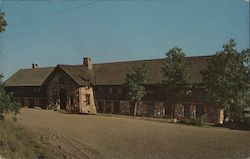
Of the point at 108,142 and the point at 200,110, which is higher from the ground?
the point at 200,110

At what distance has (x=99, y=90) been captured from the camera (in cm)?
1619

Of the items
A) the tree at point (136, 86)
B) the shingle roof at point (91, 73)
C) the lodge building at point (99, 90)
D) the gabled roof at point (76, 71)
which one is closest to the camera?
the shingle roof at point (91, 73)

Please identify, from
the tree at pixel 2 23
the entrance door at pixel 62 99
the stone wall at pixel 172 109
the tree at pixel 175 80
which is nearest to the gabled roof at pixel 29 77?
the entrance door at pixel 62 99

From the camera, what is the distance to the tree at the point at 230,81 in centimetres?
1867

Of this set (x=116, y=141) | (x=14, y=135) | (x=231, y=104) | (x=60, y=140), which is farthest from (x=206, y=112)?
(x=14, y=135)

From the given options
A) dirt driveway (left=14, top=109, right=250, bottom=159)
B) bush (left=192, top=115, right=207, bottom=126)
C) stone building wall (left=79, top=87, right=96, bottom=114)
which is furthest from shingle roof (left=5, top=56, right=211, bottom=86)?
bush (left=192, top=115, right=207, bottom=126)

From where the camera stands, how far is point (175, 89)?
2212cm

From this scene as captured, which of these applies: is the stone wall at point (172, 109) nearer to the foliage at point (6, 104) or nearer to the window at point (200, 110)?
the window at point (200, 110)

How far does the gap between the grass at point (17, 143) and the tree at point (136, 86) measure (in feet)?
45.6

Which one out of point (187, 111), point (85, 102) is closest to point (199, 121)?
point (187, 111)

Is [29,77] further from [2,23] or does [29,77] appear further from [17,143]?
[17,143]

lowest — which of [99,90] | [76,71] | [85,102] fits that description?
[85,102]

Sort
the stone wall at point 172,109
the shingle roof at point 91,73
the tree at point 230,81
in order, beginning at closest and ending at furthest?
the shingle roof at point 91,73
the tree at point 230,81
the stone wall at point 172,109

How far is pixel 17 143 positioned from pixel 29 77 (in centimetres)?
169
